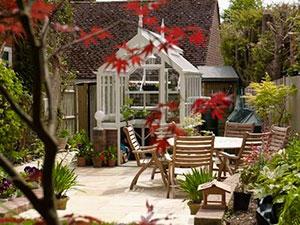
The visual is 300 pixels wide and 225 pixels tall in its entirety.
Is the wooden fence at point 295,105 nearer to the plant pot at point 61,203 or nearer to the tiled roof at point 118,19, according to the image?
the plant pot at point 61,203

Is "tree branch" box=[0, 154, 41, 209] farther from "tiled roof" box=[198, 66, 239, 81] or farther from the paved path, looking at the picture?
"tiled roof" box=[198, 66, 239, 81]

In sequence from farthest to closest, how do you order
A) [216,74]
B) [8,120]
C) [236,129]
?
[216,74], [236,129], [8,120]

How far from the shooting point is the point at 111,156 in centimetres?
1298

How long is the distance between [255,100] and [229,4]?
3315cm

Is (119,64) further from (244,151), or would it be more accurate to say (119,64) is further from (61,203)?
(244,151)

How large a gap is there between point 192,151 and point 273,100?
15.1 feet

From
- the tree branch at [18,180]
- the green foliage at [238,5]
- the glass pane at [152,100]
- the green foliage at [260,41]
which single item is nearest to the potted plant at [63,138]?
the glass pane at [152,100]

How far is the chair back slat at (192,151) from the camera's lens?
8914 millimetres

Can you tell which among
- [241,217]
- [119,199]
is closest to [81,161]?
[119,199]

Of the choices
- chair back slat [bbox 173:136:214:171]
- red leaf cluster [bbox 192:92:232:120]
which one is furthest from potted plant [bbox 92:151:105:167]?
red leaf cluster [bbox 192:92:232:120]

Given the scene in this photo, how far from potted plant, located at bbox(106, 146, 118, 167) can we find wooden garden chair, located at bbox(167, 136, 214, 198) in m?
4.08

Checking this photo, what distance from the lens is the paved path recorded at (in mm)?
7258

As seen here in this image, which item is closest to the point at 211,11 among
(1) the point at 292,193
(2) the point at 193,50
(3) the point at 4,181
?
(2) the point at 193,50

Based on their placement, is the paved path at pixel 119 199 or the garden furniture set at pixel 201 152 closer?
the paved path at pixel 119 199
